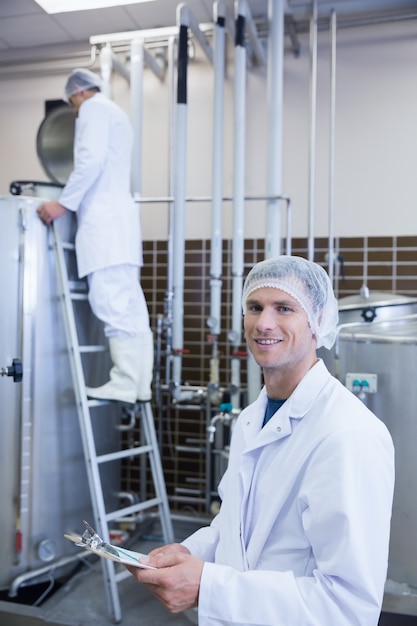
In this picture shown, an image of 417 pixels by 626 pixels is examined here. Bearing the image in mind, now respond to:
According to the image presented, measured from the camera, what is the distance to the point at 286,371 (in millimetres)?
1226

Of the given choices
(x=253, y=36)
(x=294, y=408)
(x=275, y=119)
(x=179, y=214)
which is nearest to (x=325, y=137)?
(x=275, y=119)

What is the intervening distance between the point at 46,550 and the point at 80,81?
2.12m

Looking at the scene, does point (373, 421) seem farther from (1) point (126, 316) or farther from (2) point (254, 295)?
(1) point (126, 316)

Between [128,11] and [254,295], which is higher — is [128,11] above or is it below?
above

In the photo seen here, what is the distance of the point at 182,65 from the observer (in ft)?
9.12

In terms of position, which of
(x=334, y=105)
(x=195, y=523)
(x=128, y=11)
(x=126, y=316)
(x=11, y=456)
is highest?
(x=128, y=11)

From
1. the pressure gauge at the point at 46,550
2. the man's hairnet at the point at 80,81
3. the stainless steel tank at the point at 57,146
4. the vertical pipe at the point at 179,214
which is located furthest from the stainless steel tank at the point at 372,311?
the stainless steel tank at the point at 57,146

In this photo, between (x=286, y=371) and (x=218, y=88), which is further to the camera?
(x=218, y=88)

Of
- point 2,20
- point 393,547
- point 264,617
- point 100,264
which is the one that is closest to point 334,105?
point 100,264

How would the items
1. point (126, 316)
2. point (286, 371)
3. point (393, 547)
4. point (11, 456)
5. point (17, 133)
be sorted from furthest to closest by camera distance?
point (17, 133) → point (126, 316) → point (11, 456) → point (393, 547) → point (286, 371)

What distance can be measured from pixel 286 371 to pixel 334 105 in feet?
7.28

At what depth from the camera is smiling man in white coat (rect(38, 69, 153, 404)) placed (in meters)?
2.37

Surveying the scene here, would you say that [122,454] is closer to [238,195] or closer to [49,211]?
[49,211]

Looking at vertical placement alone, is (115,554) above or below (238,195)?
below
